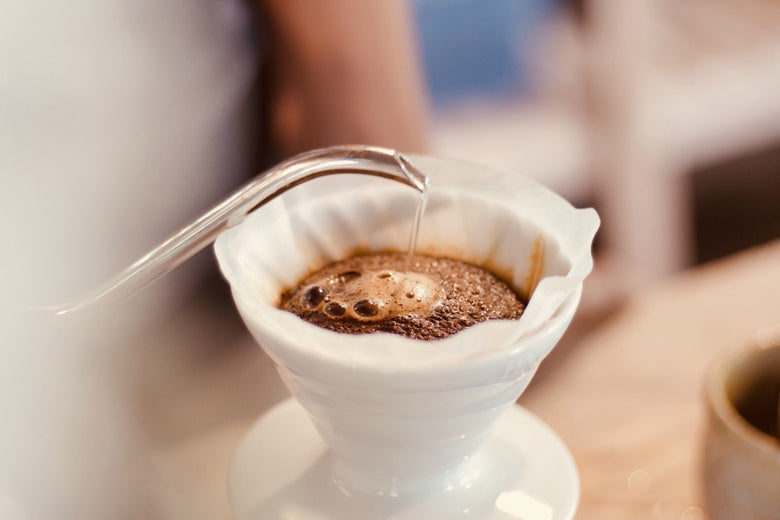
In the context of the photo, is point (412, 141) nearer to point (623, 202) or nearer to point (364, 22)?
point (364, 22)

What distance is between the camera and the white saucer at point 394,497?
41 cm

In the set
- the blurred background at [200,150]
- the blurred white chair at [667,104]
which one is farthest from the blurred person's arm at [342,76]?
the blurred white chair at [667,104]

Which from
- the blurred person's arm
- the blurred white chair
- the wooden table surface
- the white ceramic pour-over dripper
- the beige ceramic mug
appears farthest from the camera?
Result: the blurred white chair

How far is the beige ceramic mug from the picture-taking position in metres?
0.48

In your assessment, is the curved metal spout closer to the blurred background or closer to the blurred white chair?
the blurred background

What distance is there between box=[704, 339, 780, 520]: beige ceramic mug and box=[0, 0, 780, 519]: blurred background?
293mm

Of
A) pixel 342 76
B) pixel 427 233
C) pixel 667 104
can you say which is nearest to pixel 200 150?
pixel 342 76

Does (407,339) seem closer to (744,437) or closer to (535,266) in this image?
(535,266)

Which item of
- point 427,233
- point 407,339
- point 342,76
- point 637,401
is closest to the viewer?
point 407,339

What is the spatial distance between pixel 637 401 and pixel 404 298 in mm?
404

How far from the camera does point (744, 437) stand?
1.60 ft

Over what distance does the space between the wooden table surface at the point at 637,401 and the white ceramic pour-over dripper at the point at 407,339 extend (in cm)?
21

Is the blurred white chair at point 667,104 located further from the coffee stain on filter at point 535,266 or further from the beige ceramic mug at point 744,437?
the coffee stain on filter at point 535,266

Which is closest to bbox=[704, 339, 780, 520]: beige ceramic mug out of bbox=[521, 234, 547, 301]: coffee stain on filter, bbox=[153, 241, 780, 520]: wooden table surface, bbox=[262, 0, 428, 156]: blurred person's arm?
bbox=[153, 241, 780, 520]: wooden table surface
